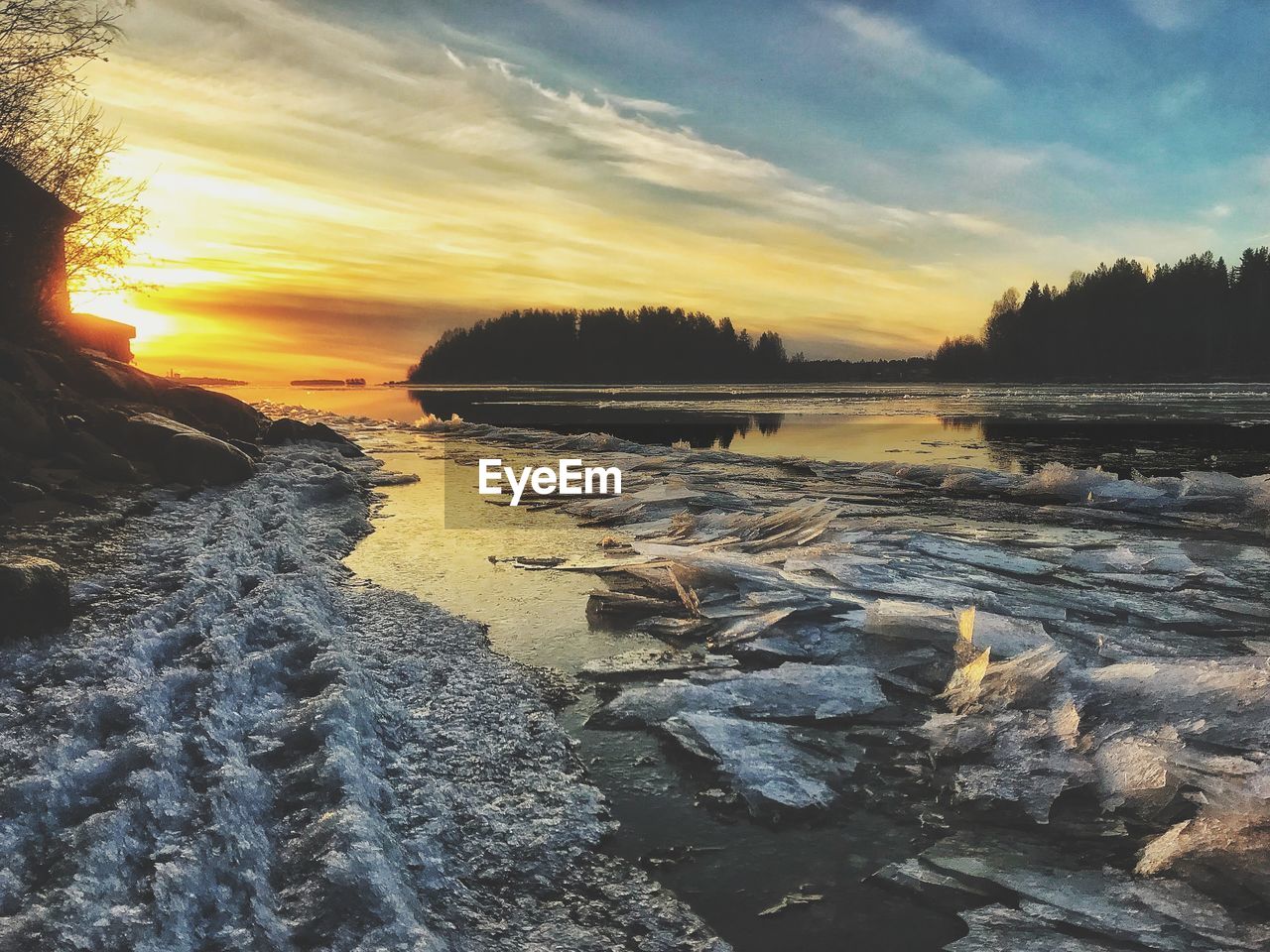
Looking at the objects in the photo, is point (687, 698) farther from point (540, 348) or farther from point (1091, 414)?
point (540, 348)

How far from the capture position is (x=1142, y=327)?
77.8 meters

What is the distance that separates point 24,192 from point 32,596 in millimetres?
13440

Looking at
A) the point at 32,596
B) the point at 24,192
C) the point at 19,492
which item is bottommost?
the point at 32,596

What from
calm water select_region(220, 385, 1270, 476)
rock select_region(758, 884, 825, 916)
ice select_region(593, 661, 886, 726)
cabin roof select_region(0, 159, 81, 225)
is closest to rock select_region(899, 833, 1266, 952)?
rock select_region(758, 884, 825, 916)

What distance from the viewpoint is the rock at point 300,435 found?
15.9 m

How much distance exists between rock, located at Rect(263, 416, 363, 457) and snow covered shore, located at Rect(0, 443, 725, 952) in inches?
479

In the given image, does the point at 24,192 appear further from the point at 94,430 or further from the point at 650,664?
the point at 650,664

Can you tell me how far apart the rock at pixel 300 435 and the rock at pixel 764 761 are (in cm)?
1428

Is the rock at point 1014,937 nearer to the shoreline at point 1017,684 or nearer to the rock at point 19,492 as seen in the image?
the shoreline at point 1017,684

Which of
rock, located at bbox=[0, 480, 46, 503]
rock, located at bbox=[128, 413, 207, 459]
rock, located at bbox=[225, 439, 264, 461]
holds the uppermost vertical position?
rock, located at bbox=[128, 413, 207, 459]

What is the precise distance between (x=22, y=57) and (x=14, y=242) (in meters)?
3.00

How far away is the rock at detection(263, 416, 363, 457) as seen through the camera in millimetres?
15939

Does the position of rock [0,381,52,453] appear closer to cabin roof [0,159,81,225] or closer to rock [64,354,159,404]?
rock [64,354,159,404]

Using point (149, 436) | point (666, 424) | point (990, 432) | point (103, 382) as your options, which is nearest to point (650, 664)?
point (149, 436)
